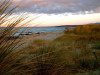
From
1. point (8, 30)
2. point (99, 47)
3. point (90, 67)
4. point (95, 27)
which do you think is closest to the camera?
point (8, 30)

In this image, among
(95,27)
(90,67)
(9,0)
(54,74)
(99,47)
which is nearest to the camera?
(9,0)

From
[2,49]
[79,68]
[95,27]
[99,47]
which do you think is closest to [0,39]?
[2,49]

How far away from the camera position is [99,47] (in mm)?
8383

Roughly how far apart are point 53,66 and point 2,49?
3.47 ft

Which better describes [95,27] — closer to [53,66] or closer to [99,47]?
[99,47]

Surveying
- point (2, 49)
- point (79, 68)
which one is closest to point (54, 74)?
point (2, 49)

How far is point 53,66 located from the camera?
11.0 feet

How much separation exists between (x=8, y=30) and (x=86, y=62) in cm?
265

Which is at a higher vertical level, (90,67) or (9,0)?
(9,0)

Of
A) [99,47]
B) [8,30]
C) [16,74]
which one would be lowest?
[99,47]

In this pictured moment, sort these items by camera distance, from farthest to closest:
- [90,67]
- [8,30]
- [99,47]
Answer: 1. [99,47]
2. [90,67]
3. [8,30]

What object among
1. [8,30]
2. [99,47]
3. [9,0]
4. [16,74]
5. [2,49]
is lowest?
[99,47]

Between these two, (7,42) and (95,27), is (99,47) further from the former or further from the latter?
(95,27)

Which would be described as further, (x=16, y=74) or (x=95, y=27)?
(x=95, y=27)
